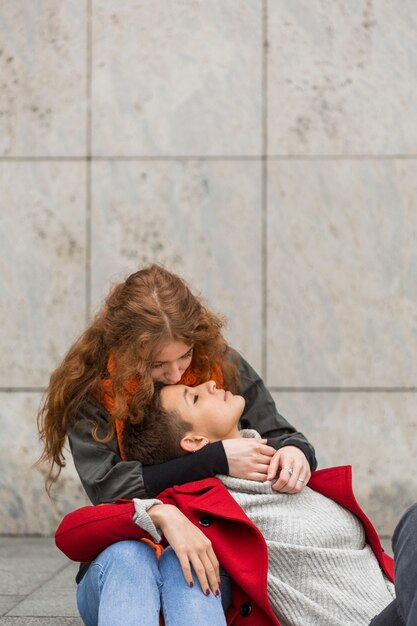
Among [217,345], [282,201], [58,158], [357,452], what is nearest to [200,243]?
[282,201]

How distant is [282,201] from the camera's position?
611 centimetres

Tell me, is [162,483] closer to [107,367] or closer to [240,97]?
[107,367]

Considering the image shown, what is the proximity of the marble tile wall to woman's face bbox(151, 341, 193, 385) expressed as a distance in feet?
8.64

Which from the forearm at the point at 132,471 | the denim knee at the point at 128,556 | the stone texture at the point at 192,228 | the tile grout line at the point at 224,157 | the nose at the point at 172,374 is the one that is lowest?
the denim knee at the point at 128,556

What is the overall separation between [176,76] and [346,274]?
160 cm

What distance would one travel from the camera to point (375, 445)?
6055 millimetres

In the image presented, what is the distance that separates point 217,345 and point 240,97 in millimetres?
2878

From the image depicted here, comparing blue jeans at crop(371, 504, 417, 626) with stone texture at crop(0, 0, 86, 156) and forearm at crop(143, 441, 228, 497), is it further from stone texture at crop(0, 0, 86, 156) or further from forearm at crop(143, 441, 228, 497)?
stone texture at crop(0, 0, 86, 156)

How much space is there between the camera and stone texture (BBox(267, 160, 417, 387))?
239 inches

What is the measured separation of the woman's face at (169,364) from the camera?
347 centimetres

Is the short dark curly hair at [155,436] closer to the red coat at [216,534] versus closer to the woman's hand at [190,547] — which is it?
the red coat at [216,534]

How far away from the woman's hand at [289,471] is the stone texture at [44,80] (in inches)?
132

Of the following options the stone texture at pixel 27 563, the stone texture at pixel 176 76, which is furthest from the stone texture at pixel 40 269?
the stone texture at pixel 27 563

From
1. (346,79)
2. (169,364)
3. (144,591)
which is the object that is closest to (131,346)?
(169,364)
